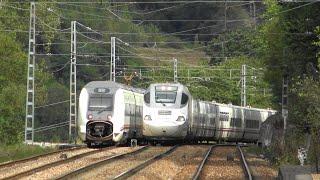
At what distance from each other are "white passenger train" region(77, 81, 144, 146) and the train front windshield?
162 cm

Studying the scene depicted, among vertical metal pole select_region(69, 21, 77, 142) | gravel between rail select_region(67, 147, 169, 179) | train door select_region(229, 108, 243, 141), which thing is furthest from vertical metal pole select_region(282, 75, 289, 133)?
train door select_region(229, 108, 243, 141)

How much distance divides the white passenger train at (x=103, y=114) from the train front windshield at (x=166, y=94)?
1.62 m

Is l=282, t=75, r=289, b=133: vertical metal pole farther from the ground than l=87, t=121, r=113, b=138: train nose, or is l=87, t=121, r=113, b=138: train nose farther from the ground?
l=282, t=75, r=289, b=133: vertical metal pole

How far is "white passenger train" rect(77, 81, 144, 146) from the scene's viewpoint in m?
38.1

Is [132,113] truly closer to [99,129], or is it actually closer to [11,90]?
[99,129]

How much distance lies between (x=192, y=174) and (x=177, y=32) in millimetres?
119799

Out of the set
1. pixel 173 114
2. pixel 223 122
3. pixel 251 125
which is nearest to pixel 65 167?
pixel 173 114

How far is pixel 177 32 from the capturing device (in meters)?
143

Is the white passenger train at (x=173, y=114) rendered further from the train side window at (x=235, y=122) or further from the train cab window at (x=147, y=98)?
the train side window at (x=235, y=122)

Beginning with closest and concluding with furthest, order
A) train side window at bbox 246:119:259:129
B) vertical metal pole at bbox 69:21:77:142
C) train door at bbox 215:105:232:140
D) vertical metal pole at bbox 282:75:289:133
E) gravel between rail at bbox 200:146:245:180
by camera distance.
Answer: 1. gravel between rail at bbox 200:146:245:180
2. vertical metal pole at bbox 282:75:289:133
3. vertical metal pole at bbox 69:21:77:142
4. train door at bbox 215:105:232:140
5. train side window at bbox 246:119:259:129

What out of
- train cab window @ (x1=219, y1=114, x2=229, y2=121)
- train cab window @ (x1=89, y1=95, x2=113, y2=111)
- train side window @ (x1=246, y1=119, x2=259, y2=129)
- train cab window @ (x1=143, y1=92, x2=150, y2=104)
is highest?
train cab window @ (x1=143, y1=92, x2=150, y2=104)

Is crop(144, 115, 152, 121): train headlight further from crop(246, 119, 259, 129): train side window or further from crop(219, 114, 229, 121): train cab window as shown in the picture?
crop(246, 119, 259, 129): train side window

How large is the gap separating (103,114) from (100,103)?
66 cm

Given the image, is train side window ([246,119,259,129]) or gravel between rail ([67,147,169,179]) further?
train side window ([246,119,259,129])
